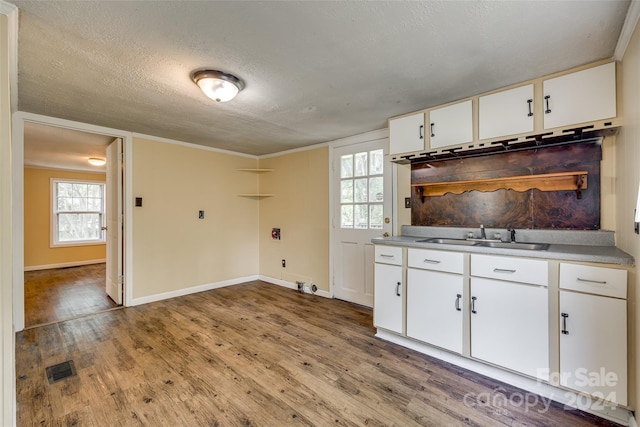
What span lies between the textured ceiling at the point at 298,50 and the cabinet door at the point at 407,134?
106 millimetres

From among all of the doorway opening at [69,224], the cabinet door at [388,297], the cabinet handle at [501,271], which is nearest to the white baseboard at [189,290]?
the doorway opening at [69,224]

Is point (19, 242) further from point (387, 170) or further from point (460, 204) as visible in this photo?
point (460, 204)

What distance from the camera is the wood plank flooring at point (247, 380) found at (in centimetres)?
167

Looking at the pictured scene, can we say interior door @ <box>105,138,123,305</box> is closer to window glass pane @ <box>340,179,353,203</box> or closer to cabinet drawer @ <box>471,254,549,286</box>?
window glass pane @ <box>340,179,353,203</box>

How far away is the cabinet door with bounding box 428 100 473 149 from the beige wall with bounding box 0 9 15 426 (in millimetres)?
2863

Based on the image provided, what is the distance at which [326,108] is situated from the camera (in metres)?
2.72

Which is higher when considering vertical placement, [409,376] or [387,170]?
[387,170]

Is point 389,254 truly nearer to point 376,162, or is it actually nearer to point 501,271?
point 501,271

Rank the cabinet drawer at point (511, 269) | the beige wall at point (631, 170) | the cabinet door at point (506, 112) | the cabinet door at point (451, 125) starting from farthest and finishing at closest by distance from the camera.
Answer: the cabinet door at point (451, 125) < the cabinet door at point (506, 112) < the cabinet drawer at point (511, 269) < the beige wall at point (631, 170)

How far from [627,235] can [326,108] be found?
7.82 feet

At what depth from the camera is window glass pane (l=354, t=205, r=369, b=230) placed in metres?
3.58

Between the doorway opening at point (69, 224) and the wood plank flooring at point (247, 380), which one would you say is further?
the doorway opening at point (69, 224)

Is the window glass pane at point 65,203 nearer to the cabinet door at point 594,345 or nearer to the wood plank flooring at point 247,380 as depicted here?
the wood plank flooring at point 247,380

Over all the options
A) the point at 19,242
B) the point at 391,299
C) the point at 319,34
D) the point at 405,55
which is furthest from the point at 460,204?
the point at 19,242
